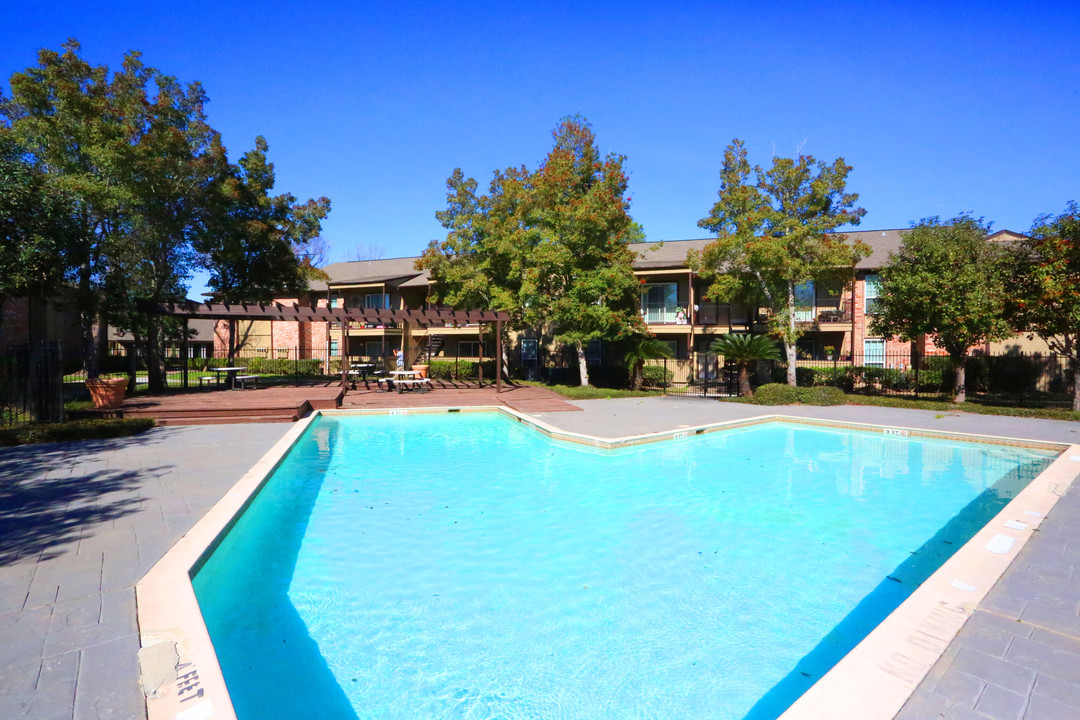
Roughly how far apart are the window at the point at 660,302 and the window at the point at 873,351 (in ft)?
28.6

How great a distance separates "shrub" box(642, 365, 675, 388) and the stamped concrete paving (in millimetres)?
18178

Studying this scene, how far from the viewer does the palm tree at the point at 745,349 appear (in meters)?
18.4

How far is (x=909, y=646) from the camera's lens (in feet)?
10.2

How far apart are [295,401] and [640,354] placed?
12.4 metres

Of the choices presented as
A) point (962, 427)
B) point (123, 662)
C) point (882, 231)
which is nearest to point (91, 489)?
point (123, 662)

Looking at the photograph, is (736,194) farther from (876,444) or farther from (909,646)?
(909,646)

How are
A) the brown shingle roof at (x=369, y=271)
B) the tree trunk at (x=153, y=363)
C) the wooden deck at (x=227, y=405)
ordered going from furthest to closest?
the brown shingle roof at (x=369, y=271)
the tree trunk at (x=153, y=363)
the wooden deck at (x=227, y=405)

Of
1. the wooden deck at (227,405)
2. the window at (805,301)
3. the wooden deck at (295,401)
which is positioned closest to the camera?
the wooden deck at (227,405)

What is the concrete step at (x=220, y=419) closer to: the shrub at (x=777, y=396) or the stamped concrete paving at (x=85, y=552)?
the stamped concrete paving at (x=85, y=552)

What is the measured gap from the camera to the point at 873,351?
954 inches

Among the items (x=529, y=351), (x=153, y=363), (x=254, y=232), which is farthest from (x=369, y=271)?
(x=153, y=363)

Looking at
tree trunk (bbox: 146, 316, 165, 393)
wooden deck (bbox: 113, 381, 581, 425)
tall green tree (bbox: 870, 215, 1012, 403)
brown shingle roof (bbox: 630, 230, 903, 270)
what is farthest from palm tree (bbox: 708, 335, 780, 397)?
tree trunk (bbox: 146, 316, 165, 393)

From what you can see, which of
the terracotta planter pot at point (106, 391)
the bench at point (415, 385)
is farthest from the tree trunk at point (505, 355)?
the terracotta planter pot at point (106, 391)

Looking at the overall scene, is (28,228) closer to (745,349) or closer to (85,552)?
(85,552)
